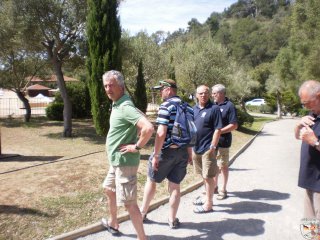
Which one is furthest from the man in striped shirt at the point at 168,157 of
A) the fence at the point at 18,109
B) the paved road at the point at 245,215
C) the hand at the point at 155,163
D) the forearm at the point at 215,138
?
the fence at the point at 18,109

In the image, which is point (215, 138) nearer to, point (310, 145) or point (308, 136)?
point (310, 145)

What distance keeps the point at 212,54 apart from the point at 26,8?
53.3 feet

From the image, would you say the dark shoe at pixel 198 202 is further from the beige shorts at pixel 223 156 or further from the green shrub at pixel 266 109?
the green shrub at pixel 266 109

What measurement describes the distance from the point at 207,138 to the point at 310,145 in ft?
7.11

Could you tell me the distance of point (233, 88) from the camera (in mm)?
31656

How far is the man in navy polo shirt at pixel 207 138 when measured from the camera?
5190mm

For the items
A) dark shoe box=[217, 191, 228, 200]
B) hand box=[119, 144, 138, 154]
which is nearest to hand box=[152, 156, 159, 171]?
hand box=[119, 144, 138, 154]

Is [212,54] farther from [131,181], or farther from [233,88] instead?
[131,181]

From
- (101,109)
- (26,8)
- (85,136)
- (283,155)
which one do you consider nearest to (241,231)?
(101,109)

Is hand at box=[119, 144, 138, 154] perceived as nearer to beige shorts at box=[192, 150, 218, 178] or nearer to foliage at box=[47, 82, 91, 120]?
beige shorts at box=[192, 150, 218, 178]

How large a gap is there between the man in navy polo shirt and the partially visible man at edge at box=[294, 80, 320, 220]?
6.23 ft

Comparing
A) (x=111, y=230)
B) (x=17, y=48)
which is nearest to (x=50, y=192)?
(x=111, y=230)

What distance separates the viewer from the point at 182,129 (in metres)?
4.31

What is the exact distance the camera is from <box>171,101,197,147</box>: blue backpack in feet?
14.1
